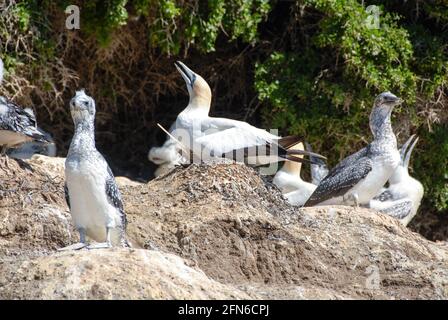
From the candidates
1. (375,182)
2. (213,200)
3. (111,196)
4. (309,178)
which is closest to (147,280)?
(111,196)

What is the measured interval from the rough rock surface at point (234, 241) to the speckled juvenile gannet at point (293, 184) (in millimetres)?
2311

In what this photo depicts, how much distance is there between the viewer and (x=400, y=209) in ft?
40.9

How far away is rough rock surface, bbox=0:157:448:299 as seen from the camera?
305 inches

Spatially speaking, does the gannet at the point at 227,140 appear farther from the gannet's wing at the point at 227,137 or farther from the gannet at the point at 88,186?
the gannet at the point at 88,186

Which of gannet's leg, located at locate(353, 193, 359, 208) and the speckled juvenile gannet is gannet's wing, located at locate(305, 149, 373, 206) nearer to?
gannet's leg, located at locate(353, 193, 359, 208)

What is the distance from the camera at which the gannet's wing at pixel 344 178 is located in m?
11.0

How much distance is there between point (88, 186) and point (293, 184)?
213 inches

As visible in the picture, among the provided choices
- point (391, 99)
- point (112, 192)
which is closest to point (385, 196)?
point (391, 99)

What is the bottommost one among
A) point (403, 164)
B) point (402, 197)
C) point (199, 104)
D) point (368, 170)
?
point (402, 197)

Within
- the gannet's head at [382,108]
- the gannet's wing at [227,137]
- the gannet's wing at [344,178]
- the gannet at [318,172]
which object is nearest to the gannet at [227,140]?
the gannet's wing at [227,137]

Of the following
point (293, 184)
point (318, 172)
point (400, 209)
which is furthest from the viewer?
point (318, 172)

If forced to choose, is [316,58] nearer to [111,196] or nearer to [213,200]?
[213,200]

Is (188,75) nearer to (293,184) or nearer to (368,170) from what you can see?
(368,170)

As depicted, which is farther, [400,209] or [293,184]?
[293,184]
